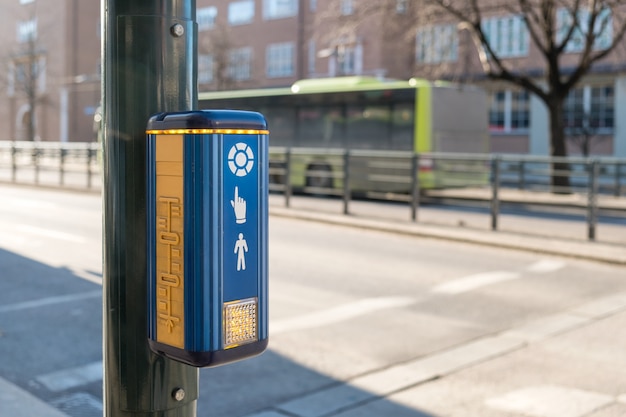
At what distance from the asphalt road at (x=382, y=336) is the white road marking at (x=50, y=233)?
45 centimetres

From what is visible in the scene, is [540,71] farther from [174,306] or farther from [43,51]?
[174,306]

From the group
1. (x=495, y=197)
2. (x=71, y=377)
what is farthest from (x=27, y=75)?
(x=71, y=377)

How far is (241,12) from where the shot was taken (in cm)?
5369

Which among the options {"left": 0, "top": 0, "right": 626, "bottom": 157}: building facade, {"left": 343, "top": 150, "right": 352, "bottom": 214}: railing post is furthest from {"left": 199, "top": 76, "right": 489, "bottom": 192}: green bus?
{"left": 343, "top": 150, "right": 352, "bottom": 214}: railing post

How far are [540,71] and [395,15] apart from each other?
56.8 ft

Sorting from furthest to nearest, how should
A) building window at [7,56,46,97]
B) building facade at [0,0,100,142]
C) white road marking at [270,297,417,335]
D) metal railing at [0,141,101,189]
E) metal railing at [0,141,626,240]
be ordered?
building facade at [0,0,100,142], building window at [7,56,46,97], metal railing at [0,141,101,189], metal railing at [0,141,626,240], white road marking at [270,297,417,335]

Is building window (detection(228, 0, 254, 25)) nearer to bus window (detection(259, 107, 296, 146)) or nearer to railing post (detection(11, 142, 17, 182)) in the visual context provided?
railing post (detection(11, 142, 17, 182))

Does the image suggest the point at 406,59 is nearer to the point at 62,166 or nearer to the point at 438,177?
the point at 62,166

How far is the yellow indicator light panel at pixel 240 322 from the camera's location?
217cm

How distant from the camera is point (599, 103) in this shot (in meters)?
38.6

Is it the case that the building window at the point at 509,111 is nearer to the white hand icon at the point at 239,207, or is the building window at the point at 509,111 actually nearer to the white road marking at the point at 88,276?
the white road marking at the point at 88,276

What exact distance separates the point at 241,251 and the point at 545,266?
9175 mm

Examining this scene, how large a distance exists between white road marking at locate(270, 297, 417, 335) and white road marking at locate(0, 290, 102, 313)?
2.02 metres

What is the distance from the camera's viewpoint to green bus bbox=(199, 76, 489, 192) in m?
21.5
